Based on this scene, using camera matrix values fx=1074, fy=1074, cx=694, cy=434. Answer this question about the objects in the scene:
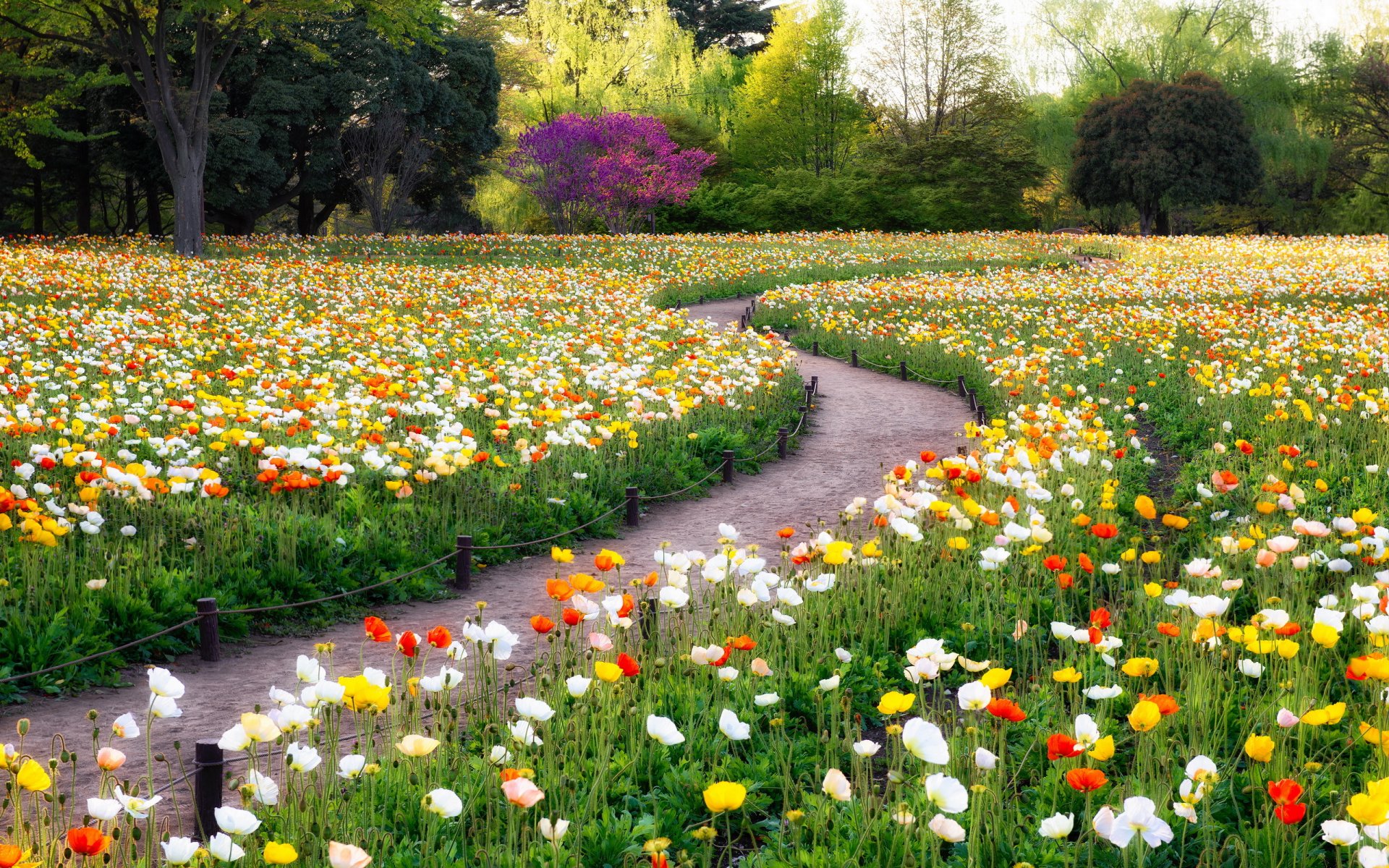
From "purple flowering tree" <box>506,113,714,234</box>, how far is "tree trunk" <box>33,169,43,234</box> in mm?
15631

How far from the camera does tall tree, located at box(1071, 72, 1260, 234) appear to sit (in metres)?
43.4

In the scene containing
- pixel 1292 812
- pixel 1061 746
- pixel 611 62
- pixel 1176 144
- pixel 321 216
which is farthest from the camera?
pixel 611 62

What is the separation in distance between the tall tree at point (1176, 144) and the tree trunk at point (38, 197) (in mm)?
39863

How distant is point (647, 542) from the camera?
700 cm

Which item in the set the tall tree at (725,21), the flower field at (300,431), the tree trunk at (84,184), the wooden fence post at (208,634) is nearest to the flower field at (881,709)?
the flower field at (300,431)

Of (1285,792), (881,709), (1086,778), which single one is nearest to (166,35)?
(881,709)

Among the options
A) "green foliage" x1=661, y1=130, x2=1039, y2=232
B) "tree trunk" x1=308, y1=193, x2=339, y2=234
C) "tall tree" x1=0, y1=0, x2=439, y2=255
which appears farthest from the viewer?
"green foliage" x1=661, y1=130, x2=1039, y2=232

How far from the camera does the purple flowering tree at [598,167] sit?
33.8 meters

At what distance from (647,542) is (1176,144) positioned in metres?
43.6

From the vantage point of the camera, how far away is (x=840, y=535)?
6.14 meters

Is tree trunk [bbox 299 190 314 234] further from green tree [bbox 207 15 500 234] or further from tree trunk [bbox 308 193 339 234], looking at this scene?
tree trunk [bbox 308 193 339 234]

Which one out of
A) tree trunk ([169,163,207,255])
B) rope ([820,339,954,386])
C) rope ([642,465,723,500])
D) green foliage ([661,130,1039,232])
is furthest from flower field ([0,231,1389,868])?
green foliage ([661,130,1039,232])

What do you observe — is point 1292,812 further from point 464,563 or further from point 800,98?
point 800,98

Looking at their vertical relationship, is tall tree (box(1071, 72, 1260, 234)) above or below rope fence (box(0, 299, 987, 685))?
above
